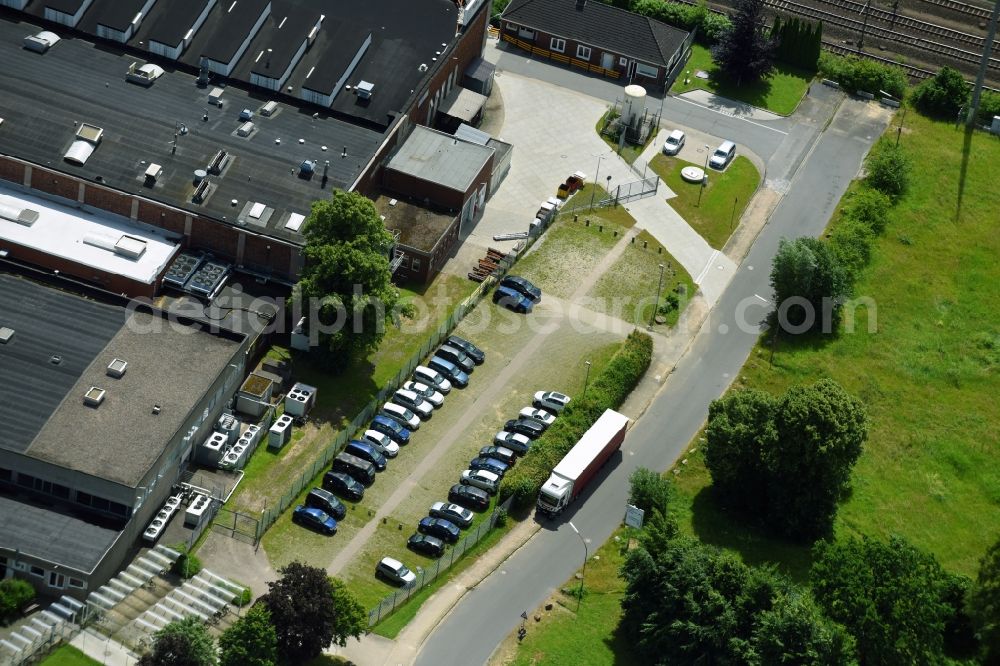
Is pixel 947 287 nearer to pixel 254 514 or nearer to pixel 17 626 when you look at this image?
pixel 254 514

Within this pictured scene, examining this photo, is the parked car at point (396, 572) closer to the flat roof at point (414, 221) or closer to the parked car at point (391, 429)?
the parked car at point (391, 429)

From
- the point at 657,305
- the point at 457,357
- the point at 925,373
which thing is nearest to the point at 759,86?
the point at 657,305

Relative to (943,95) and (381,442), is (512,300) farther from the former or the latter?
(943,95)

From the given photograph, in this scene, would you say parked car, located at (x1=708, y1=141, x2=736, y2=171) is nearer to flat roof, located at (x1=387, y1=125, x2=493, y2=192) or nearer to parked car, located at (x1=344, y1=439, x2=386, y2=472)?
flat roof, located at (x1=387, y1=125, x2=493, y2=192)

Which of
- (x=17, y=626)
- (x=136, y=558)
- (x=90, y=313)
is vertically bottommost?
(x=17, y=626)

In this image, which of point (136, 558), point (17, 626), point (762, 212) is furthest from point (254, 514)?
point (762, 212)

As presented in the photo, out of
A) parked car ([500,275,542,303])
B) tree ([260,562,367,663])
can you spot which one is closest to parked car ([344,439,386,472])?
tree ([260,562,367,663])
